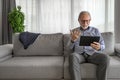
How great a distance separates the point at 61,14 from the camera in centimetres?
507

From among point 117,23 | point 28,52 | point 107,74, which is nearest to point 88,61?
point 107,74

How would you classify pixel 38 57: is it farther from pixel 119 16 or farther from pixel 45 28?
pixel 119 16

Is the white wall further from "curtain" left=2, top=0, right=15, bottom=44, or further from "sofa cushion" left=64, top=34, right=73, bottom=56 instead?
"curtain" left=2, top=0, right=15, bottom=44

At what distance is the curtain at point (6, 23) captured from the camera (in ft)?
16.4

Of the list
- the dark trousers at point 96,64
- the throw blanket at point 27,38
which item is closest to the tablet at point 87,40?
the dark trousers at point 96,64

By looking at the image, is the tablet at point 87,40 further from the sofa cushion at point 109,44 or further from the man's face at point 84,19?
the sofa cushion at point 109,44

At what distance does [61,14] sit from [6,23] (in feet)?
4.24

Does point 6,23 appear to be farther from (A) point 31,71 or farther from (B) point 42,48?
(A) point 31,71

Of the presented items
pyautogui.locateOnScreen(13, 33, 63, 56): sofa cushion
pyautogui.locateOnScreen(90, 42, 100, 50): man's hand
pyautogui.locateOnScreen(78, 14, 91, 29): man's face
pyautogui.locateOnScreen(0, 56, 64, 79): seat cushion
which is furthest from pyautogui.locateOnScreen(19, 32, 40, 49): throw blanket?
pyautogui.locateOnScreen(90, 42, 100, 50): man's hand

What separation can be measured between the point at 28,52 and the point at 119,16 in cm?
256

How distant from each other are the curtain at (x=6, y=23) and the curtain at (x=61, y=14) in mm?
213

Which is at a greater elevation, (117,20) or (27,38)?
(117,20)

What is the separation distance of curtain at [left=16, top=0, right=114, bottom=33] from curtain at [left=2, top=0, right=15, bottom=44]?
0.70 ft

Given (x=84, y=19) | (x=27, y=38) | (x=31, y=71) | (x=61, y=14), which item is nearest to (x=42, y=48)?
(x=27, y=38)
